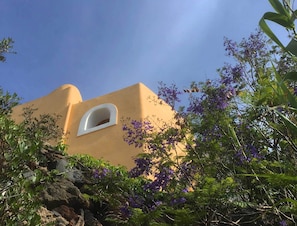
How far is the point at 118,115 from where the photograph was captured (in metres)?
10.2

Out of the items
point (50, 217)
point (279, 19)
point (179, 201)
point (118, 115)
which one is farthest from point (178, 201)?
point (118, 115)

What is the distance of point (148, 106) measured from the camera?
33.1ft

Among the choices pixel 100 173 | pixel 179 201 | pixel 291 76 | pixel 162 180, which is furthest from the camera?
pixel 100 173

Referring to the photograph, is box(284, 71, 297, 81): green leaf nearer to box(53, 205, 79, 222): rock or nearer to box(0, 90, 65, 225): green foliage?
box(0, 90, 65, 225): green foliage

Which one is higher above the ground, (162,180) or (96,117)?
(96,117)

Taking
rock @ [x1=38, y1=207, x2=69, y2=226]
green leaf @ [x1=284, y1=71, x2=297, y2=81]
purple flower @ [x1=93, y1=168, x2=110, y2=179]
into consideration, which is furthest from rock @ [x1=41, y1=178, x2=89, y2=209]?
green leaf @ [x1=284, y1=71, x2=297, y2=81]

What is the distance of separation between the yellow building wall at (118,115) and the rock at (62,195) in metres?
3.80

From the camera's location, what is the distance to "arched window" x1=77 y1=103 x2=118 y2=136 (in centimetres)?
1048

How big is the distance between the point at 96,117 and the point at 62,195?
706 cm

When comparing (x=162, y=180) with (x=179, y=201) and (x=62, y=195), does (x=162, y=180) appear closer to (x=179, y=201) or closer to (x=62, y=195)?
(x=179, y=201)

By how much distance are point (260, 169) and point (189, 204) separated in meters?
0.87

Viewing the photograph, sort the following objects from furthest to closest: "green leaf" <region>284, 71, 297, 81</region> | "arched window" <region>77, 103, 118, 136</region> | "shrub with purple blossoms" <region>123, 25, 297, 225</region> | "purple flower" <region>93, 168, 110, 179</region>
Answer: "arched window" <region>77, 103, 118, 136</region>
"purple flower" <region>93, 168, 110, 179</region>
"shrub with purple blossoms" <region>123, 25, 297, 225</region>
"green leaf" <region>284, 71, 297, 81</region>

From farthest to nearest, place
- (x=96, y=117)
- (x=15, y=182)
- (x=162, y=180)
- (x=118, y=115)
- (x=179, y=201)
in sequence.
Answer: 1. (x=96, y=117)
2. (x=118, y=115)
3. (x=162, y=180)
4. (x=179, y=201)
5. (x=15, y=182)

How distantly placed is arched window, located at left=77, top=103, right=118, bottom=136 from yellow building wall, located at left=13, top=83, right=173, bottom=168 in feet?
0.46
